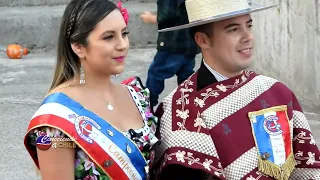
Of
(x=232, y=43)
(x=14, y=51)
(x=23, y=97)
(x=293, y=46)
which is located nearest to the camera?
(x=232, y=43)

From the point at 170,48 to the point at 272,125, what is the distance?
3.11 metres

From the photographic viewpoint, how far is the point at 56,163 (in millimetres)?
2594

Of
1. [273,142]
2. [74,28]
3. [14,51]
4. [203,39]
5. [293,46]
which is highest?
[74,28]

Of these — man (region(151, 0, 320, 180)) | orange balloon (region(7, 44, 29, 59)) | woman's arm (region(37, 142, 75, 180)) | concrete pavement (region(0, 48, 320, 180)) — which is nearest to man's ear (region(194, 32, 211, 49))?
man (region(151, 0, 320, 180))

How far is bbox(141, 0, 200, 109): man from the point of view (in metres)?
5.70

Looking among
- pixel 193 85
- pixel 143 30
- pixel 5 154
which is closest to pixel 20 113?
pixel 5 154

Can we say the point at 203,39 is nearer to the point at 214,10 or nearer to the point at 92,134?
the point at 214,10

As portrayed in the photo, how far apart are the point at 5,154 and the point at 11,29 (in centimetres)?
429

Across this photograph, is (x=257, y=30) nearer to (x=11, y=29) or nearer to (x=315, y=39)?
(x=315, y=39)

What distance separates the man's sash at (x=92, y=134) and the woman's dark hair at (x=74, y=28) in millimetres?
143

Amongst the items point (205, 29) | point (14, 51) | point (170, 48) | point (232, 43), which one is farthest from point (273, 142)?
point (14, 51)

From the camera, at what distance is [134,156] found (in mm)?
2734

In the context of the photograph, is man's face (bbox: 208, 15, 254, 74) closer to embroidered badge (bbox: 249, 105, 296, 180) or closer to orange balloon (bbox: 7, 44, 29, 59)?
embroidered badge (bbox: 249, 105, 296, 180)

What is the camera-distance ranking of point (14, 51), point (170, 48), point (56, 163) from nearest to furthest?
point (56, 163)
point (170, 48)
point (14, 51)
